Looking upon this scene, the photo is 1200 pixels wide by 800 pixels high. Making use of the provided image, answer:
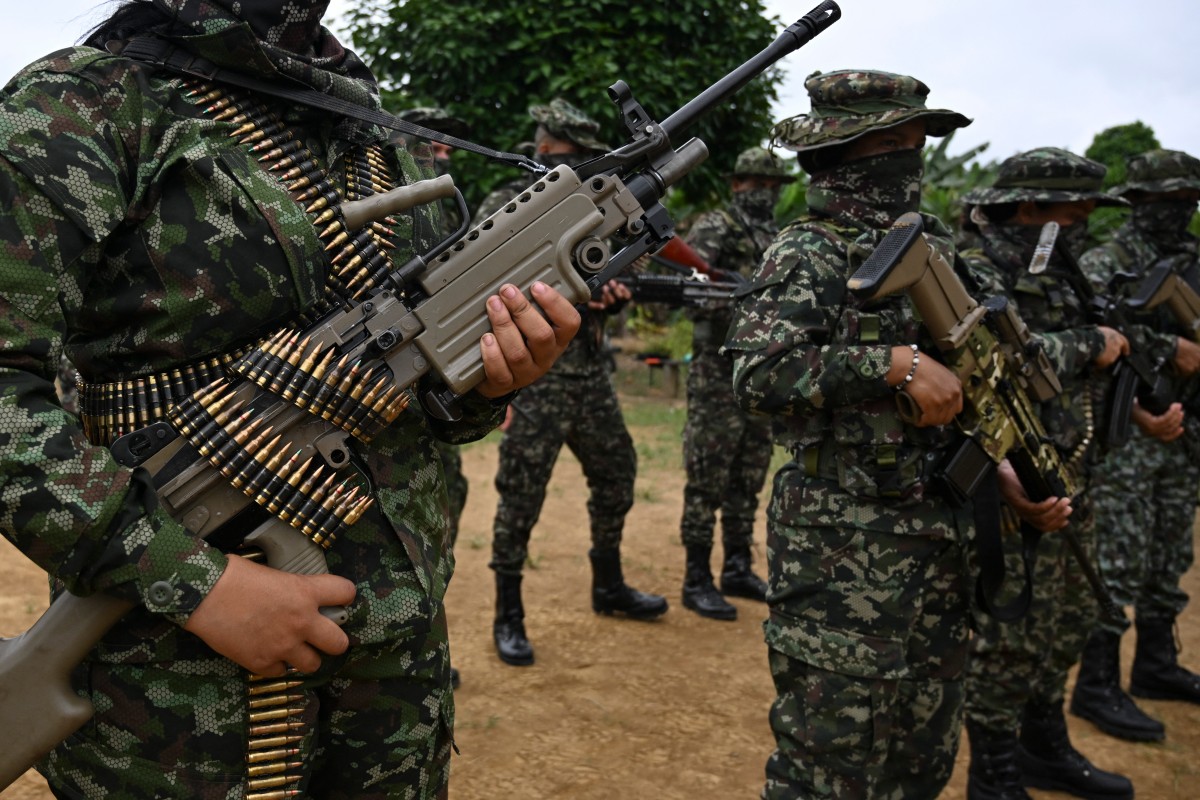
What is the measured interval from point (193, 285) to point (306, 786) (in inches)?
36.3

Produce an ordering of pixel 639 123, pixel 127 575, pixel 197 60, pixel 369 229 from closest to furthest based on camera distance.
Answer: pixel 127 575 → pixel 197 60 → pixel 369 229 → pixel 639 123

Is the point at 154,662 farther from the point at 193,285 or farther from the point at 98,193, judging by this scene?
the point at 98,193

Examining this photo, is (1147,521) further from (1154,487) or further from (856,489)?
(856,489)

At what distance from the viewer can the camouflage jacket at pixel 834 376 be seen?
9.55 feet

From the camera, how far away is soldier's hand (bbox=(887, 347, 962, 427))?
2.84 metres

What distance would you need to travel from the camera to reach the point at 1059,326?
422cm

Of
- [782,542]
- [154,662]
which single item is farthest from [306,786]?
[782,542]

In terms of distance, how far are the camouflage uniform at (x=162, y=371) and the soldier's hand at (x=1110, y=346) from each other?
10.9 feet

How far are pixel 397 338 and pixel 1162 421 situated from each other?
171 inches

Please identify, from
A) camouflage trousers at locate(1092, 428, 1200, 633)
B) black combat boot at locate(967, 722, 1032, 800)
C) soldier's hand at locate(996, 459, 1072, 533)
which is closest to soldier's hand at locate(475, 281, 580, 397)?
soldier's hand at locate(996, 459, 1072, 533)

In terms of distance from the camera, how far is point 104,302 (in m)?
1.62

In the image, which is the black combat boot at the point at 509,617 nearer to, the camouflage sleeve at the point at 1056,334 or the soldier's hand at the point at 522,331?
the camouflage sleeve at the point at 1056,334

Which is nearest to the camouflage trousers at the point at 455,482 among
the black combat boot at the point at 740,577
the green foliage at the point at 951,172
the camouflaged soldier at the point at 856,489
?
the black combat boot at the point at 740,577

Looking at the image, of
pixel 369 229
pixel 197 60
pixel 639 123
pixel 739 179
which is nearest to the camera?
pixel 197 60
